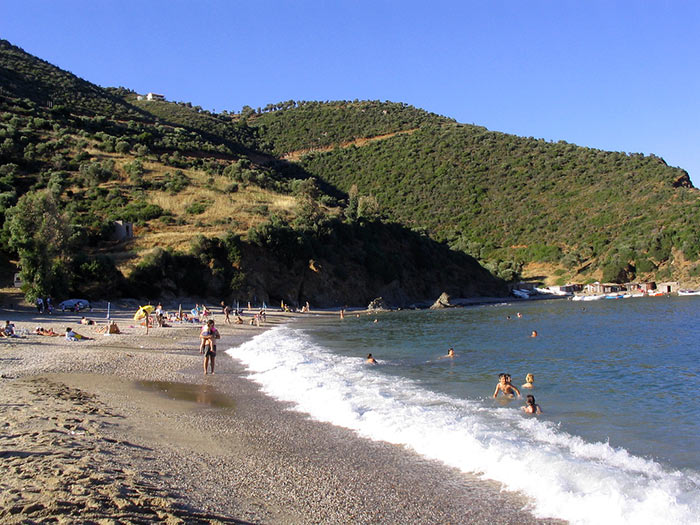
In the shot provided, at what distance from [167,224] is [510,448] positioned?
141 feet

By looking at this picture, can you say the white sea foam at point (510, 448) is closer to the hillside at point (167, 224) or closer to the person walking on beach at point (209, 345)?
the person walking on beach at point (209, 345)

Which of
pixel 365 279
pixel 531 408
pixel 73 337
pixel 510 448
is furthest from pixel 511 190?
pixel 510 448

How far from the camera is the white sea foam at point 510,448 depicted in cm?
522

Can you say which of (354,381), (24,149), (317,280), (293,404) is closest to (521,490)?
(293,404)

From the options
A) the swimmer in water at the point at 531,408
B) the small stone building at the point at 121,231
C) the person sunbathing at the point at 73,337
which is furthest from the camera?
the small stone building at the point at 121,231

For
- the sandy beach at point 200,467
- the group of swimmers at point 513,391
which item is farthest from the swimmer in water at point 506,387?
the sandy beach at point 200,467

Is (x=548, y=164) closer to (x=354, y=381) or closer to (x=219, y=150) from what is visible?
(x=219, y=150)

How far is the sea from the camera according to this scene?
5699 millimetres

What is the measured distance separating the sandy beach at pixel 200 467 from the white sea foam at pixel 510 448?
39 cm

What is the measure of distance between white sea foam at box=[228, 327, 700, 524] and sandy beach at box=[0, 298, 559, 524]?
0.39 metres

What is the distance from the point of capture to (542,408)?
1029 cm

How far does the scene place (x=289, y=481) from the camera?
Result: 5.69m

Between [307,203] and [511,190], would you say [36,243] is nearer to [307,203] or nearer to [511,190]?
[307,203]

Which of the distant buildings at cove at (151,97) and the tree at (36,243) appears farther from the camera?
the distant buildings at cove at (151,97)
